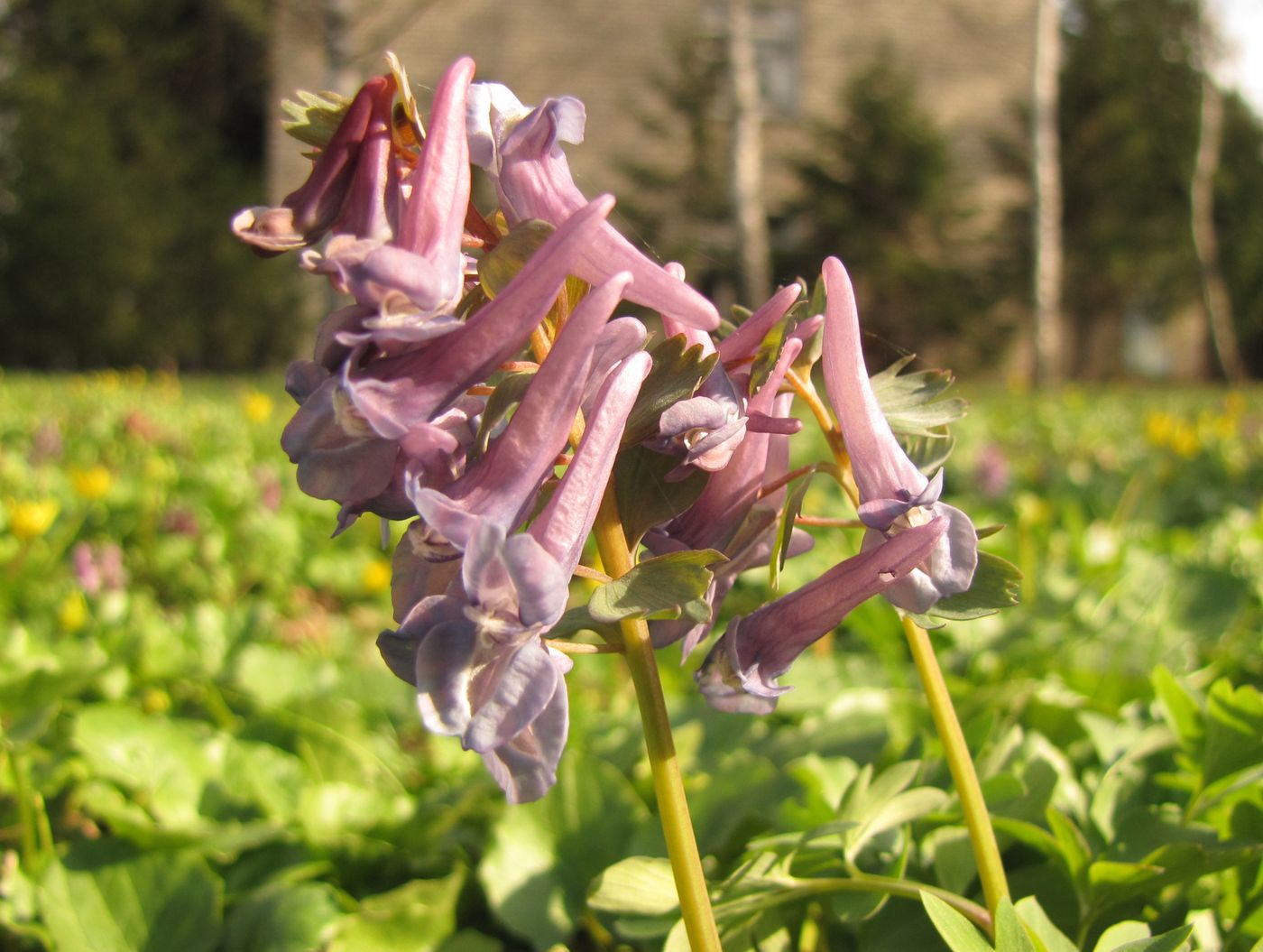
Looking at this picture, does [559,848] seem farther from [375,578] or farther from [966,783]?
[375,578]

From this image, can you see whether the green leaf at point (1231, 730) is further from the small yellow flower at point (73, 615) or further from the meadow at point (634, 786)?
the small yellow flower at point (73, 615)

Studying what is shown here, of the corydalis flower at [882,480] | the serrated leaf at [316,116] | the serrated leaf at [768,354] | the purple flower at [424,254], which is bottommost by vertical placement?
the corydalis flower at [882,480]

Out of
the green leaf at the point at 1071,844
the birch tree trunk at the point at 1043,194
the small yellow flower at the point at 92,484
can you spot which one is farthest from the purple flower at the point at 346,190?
the birch tree trunk at the point at 1043,194

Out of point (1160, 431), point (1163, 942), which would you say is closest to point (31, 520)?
point (1163, 942)

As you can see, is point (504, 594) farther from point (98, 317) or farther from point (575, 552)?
point (98, 317)

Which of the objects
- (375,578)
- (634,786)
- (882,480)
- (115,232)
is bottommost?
(115,232)

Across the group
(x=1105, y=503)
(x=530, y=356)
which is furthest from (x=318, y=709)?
(x=1105, y=503)
